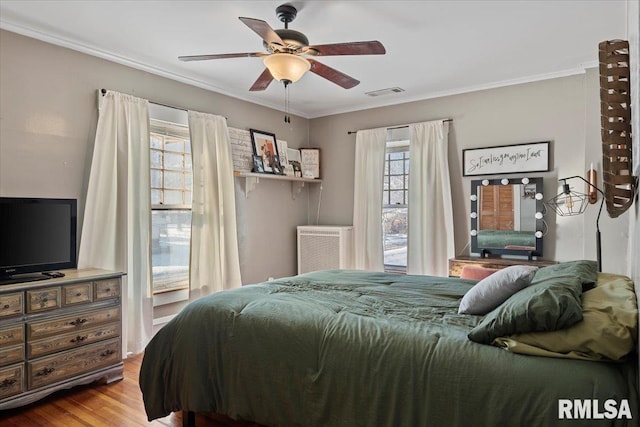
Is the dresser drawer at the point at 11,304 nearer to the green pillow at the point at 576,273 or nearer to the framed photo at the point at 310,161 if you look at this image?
the green pillow at the point at 576,273

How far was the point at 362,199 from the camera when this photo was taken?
5.25 meters

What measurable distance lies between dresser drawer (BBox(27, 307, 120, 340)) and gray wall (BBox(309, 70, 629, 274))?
3.50 meters

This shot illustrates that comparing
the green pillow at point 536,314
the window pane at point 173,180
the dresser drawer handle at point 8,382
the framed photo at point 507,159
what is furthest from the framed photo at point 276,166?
the green pillow at point 536,314

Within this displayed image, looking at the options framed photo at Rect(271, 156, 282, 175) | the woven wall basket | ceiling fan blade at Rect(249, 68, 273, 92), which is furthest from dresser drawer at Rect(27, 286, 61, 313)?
the woven wall basket

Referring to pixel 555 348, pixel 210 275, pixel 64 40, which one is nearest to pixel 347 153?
pixel 210 275

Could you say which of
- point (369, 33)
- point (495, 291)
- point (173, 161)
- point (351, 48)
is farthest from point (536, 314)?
point (173, 161)

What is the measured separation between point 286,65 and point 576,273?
205cm

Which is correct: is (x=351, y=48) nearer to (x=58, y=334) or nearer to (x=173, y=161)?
(x=173, y=161)

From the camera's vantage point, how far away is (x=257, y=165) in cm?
485

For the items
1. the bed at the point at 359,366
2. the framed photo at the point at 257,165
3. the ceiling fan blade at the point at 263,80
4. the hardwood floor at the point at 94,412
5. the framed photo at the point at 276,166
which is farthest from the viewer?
the framed photo at the point at 276,166

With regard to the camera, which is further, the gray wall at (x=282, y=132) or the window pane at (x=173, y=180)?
the window pane at (x=173, y=180)

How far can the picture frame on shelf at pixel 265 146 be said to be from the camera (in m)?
4.93

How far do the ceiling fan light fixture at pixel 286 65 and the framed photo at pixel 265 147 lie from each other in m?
2.21

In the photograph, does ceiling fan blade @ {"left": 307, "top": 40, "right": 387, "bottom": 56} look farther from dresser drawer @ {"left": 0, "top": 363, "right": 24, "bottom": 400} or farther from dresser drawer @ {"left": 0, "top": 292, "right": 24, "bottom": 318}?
dresser drawer @ {"left": 0, "top": 363, "right": 24, "bottom": 400}
